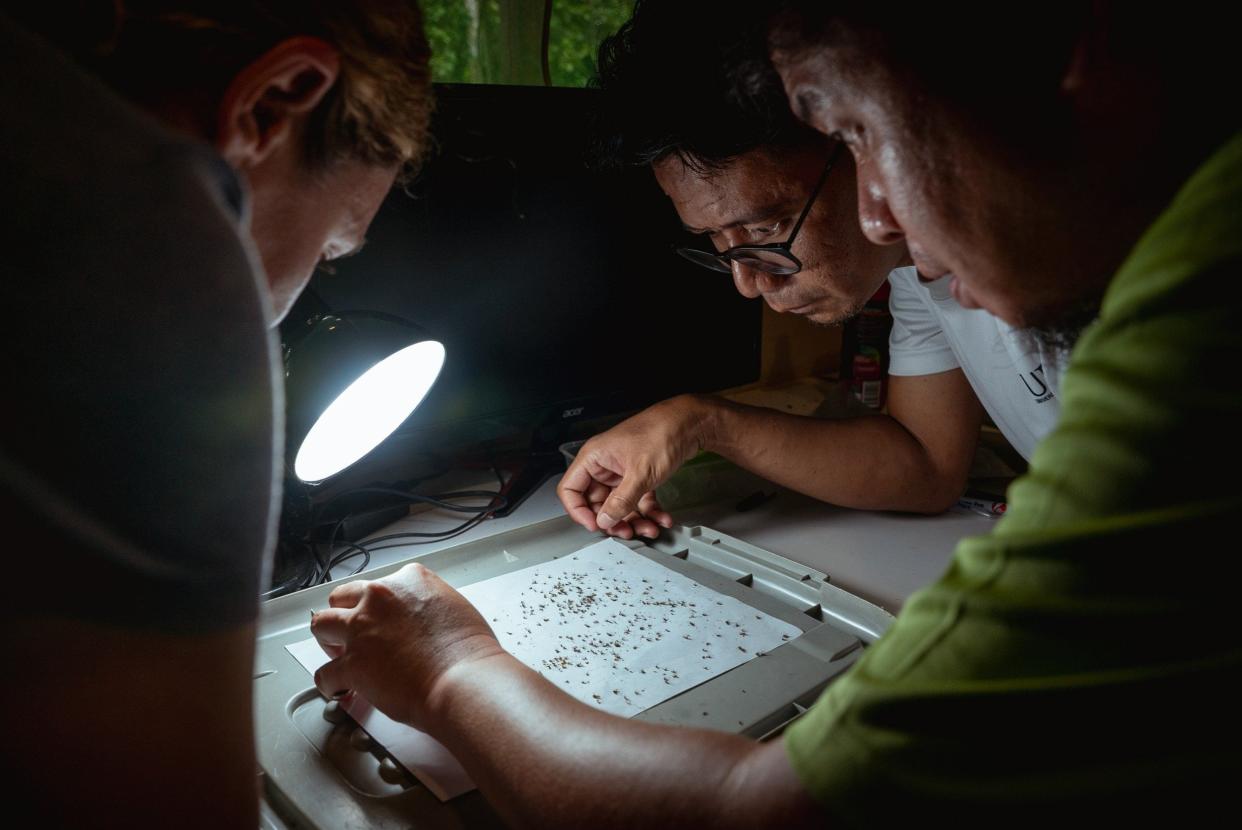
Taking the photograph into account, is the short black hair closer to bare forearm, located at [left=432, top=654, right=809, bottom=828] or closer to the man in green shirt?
the man in green shirt

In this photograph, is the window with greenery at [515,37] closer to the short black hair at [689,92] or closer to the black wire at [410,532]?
the short black hair at [689,92]

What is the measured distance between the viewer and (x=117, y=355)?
397 mm

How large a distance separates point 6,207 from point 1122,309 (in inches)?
20.9

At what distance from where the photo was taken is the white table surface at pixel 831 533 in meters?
1.11

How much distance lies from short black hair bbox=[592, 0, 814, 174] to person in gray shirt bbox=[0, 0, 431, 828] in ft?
2.22

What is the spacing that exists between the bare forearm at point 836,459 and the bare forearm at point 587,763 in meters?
0.72

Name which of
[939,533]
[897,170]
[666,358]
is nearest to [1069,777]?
[897,170]

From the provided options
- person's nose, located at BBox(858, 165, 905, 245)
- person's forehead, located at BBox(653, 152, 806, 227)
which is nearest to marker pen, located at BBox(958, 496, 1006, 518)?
person's forehead, located at BBox(653, 152, 806, 227)

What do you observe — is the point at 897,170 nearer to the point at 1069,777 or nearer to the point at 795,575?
the point at 1069,777

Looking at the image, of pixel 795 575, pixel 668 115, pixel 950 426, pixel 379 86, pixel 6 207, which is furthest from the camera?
pixel 950 426

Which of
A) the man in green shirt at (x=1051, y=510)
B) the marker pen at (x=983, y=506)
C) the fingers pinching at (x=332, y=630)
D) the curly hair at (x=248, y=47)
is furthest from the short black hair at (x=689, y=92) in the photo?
the fingers pinching at (x=332, y=630)

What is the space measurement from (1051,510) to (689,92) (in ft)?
2.90

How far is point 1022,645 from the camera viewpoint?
402 mm

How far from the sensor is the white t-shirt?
129 centimetres
